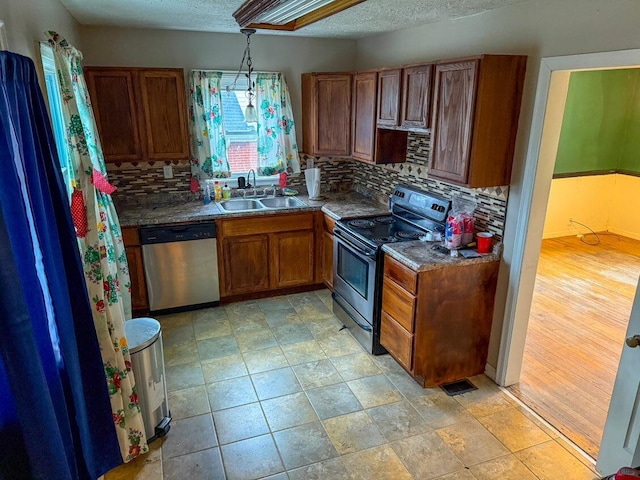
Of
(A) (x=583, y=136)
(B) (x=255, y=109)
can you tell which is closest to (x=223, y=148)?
(B) (x=255, y=109)

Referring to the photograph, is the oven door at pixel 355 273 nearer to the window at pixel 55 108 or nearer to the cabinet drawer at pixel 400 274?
the cabinet drawer at pixel 400 274

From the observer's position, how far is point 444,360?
9.52 feet

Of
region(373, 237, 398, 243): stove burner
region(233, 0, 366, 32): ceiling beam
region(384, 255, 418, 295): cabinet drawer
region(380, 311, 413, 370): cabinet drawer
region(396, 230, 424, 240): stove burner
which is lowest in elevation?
region(380, 311, 413, 370): cabinet drawer

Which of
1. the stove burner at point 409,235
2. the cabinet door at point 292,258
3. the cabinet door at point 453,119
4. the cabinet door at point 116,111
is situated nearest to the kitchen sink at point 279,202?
the cabinet door at point 292,258

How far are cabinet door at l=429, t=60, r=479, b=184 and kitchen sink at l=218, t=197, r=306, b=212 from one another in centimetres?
165

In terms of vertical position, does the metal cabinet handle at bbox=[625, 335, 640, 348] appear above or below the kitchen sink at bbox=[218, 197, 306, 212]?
below

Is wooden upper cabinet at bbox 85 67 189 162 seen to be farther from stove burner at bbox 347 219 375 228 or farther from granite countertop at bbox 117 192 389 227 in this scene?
stove burner at bbox 347 219 375 228

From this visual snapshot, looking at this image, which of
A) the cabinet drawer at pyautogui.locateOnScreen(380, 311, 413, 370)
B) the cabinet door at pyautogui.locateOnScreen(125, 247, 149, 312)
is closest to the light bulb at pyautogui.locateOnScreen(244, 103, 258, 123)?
the cabinet door at pyautogui.locateOnScreen(125, 247, 149, 312)

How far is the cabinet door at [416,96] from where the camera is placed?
2.96 m

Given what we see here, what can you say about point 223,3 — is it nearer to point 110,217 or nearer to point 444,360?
point 110,217

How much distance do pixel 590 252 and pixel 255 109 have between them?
4.38 metres

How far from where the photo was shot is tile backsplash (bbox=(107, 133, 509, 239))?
2.92m

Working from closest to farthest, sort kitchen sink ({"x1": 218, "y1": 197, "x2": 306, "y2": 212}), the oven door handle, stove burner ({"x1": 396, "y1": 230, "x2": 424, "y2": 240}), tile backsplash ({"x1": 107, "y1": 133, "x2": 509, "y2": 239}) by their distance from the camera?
tile backsplash ({"x1": 107, "y1": 133, "x2": 509, "y2": 239})
the oven door handle
stove burner ({"x1": 396, "y1": 230, "x2": 424, "y2": 240})
kitchen sink ({"x1": 218, "y1": 197, "x2": 306, "y2": 212})

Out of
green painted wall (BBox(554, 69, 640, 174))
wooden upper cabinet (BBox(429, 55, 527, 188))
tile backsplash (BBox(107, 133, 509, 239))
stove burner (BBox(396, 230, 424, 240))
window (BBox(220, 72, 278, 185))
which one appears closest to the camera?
wooden upper cabinet (BBox(429, 55, 527, 188))
